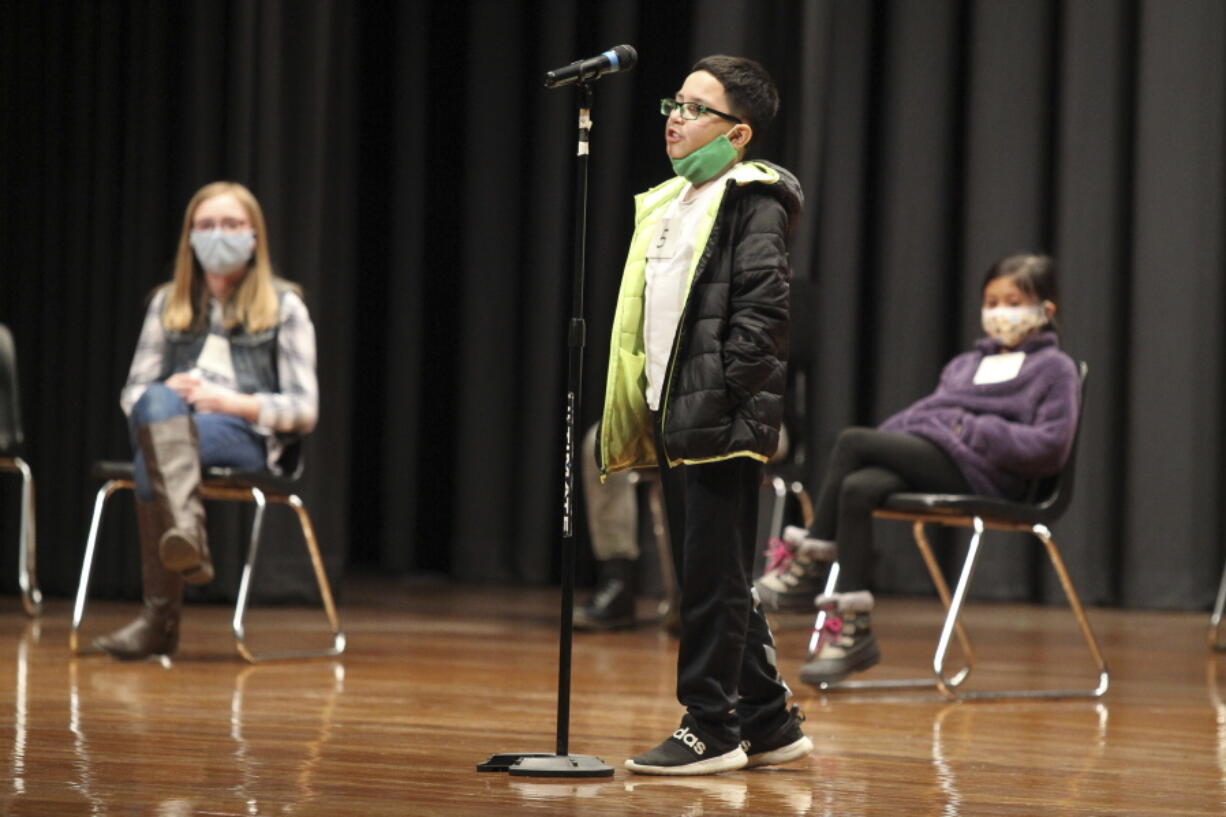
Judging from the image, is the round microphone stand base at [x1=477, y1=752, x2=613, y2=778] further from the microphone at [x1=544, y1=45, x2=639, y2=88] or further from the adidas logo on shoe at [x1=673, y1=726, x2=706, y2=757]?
the microphone at [x1=544, y1=45, x2=639, y2=88]

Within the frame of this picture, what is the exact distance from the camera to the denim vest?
3.82m

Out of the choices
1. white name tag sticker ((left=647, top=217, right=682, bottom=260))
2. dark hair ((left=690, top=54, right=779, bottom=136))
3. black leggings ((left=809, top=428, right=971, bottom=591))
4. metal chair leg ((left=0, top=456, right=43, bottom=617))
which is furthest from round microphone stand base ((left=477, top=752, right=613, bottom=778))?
metal chair leg ((left=0, top=456, right=43, bottom=617))

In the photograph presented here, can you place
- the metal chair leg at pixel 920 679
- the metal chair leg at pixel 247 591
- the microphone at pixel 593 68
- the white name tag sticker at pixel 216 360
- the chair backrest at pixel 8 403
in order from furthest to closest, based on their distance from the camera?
the chair backrest at pixel 8 403, the white name tag sticker at pixel 216 360, the metal chair leg at pixel 247 591, the metal chair leg at pixel 920 679, the microphone at pixel 593 68

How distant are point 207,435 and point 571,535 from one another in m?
1.60

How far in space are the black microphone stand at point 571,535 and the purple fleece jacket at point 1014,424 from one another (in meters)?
1.44

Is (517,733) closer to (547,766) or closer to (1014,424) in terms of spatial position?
(547,766)

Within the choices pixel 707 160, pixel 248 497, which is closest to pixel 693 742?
pixel 707 160

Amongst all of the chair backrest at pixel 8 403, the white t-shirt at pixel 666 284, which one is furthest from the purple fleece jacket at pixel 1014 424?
the chair backrest at pixel 8 403

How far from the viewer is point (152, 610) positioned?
3.68 m

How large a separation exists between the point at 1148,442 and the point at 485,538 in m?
2.55

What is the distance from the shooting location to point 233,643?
4125mm

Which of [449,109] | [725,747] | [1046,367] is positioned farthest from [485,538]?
[725,747]

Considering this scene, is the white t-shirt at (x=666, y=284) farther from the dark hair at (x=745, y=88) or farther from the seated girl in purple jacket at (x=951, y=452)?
the seated girl in purple jacket at (x=951, y=452)

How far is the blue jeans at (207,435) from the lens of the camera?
3.60 metres
